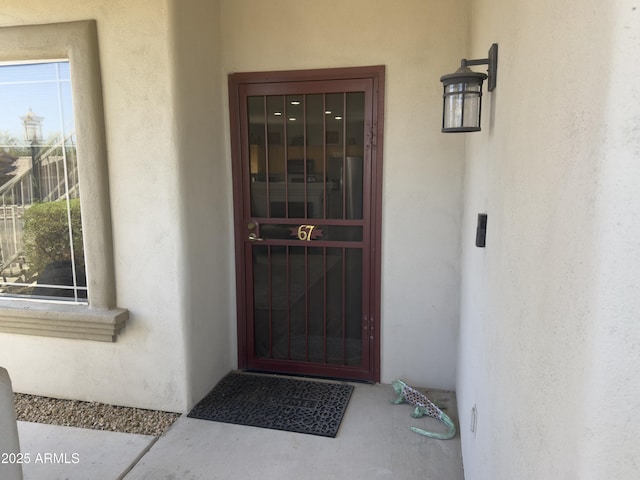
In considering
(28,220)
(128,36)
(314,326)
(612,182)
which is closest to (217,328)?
(314,326)

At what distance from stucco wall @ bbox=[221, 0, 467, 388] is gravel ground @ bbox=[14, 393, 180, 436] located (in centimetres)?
160

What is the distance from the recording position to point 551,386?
0.88 m

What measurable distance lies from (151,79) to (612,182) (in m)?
2.73

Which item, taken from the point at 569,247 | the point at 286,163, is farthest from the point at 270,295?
the point at 569,247

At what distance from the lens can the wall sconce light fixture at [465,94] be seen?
1.79 meters

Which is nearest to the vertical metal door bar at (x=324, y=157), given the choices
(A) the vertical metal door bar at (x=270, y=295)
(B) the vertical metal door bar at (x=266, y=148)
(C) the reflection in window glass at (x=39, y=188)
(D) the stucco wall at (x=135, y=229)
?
(B) the vertical metal door bar at (x=266, y=148)

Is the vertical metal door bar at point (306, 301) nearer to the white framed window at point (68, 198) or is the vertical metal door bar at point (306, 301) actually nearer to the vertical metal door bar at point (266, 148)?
the vertical metal door bar at point (266, 148)

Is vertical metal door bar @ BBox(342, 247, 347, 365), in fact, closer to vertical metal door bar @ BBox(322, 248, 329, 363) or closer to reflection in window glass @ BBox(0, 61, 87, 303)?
vertical metal door bar @ BBox(322, 248, 329, 363)

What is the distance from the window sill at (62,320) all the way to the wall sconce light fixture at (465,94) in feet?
7.64

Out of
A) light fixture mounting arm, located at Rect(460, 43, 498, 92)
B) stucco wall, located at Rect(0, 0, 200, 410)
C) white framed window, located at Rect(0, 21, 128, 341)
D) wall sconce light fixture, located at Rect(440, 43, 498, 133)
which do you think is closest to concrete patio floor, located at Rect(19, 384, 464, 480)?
stucco wall, located at Rect(0, 0, 200, 410)

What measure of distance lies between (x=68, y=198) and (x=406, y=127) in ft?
7.65

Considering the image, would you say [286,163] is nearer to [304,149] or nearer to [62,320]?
[304,149]

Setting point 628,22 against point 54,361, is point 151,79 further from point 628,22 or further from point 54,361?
point 628,22

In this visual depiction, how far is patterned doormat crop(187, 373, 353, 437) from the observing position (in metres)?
2.85
